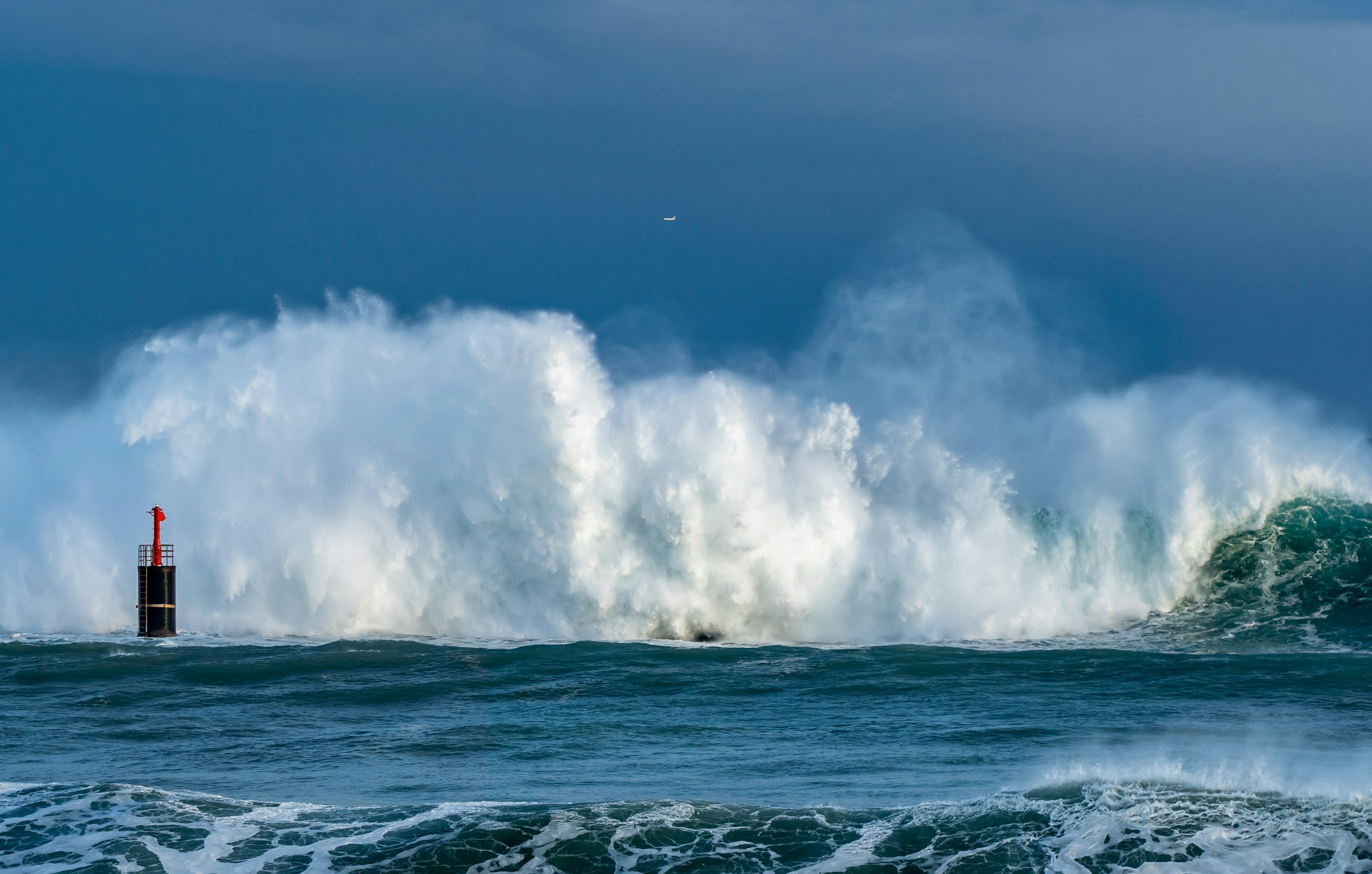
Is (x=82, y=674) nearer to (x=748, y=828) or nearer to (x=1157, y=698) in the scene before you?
(x=748, y=828)

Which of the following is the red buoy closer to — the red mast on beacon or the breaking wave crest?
the red mast on beacon

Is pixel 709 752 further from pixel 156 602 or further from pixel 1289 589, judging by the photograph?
pixel 1289 589

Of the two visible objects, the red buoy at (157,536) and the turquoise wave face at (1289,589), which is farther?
the red buoy at (157,536)

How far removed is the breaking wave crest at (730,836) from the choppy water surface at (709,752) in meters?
0.03

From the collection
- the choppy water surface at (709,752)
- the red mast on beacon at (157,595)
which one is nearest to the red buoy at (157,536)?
the red mast on beacon at (157,595)

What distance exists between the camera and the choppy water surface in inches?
397

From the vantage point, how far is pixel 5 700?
16562 mm

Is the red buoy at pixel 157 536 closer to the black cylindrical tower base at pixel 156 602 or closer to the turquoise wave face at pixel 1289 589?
the black cylindrical tower base at pixel 156 602

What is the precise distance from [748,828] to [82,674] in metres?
11.6

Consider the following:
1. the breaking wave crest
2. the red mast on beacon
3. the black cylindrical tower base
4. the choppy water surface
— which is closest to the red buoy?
the red mast on beacon

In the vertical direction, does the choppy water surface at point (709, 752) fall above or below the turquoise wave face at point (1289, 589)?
below

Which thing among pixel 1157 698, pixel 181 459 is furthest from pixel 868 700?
pixel 181 459

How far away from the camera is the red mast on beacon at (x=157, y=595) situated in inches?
839

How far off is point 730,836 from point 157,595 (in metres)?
14.3
